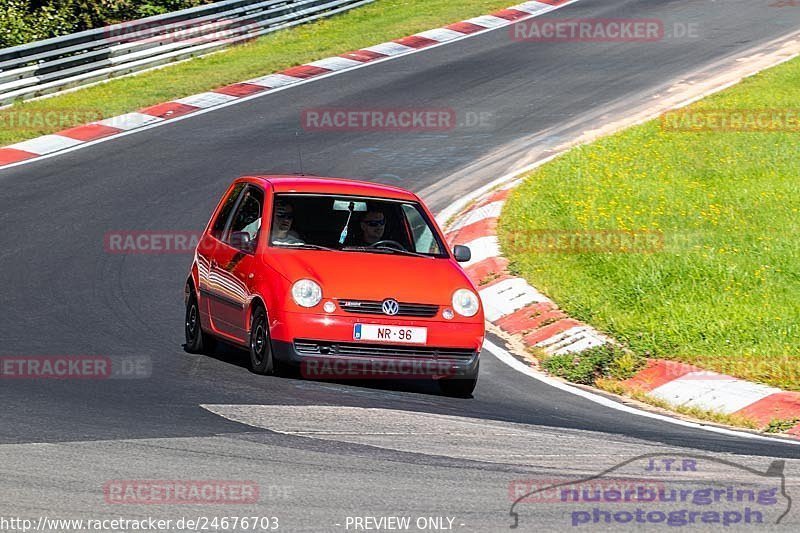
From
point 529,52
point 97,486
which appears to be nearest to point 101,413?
point 97,486

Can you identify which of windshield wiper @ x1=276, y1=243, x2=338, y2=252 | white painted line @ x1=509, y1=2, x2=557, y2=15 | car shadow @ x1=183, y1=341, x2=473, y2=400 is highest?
windshield wiper @ x1=276, y1=243, x2=338, y2=252

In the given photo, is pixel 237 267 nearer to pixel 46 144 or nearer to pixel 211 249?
pixel 211 249

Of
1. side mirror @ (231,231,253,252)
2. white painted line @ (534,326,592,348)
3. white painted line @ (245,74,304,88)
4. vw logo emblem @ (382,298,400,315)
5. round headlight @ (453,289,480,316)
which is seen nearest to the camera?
vw logo emblem @ (382,298,400,315)

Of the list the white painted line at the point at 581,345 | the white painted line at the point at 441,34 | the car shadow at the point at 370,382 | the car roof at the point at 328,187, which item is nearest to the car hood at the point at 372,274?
the car shadow at the point at 370,382

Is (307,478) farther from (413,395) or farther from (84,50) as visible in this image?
(84,50)

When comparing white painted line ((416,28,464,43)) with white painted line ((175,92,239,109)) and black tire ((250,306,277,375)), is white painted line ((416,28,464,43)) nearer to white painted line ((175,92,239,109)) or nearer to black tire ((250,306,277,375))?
white painted line ((175,92,239,109))

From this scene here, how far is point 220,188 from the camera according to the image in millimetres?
17453

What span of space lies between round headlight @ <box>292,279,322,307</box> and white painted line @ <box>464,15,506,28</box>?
1927cm

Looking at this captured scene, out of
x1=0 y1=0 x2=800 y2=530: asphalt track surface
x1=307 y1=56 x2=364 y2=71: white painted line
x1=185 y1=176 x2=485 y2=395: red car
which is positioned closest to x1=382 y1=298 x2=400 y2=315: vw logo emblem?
x1=185 y1=176 x2=485 y2=395: red car

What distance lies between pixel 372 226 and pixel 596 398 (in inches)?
87.5

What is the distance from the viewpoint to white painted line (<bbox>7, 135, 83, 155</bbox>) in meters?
19.4

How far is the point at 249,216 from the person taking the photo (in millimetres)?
11211

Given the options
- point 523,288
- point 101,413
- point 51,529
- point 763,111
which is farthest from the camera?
point 763,111

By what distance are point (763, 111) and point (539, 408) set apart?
11.2 metres
